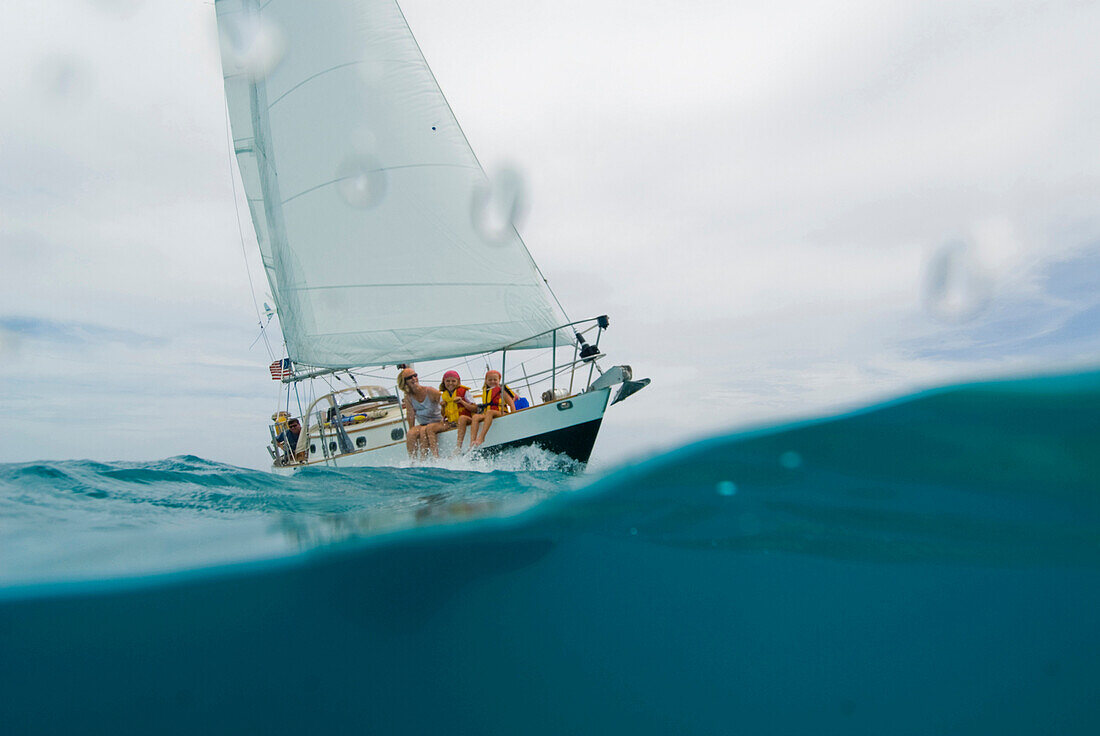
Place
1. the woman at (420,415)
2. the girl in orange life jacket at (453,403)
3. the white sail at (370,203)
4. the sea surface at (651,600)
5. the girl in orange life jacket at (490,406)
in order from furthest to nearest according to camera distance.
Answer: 1. the white sail at (370,203)
2. the girl in orange life jacket at (453,403)
3. the woman at (420,415)
4. the girl in orange life jacket at (490,406)
5. the sea surface at (651,600)

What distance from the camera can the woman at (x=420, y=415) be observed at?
8508 mm

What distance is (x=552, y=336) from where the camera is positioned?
932 cm

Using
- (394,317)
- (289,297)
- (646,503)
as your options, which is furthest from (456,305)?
(646,503)

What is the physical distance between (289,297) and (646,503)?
26.9 feet

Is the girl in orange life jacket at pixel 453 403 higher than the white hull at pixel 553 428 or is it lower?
higher

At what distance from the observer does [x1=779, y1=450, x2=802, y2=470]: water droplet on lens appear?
16.8 feet

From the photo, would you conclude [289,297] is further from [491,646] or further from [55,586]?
[491,646]

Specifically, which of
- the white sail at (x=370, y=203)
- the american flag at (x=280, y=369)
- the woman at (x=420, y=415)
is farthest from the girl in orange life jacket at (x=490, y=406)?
the american flag at (x=280, y=369)

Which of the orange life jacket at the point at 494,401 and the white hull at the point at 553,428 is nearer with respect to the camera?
the white hull at the point at 553,428

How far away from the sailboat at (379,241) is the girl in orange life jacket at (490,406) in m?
0.17

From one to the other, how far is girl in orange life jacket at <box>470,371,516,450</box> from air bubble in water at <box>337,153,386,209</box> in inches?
157

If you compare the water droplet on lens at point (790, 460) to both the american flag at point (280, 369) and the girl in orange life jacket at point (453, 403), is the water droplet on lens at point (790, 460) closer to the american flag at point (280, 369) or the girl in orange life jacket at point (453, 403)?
the girl in orange life jacket at point (453, 403)

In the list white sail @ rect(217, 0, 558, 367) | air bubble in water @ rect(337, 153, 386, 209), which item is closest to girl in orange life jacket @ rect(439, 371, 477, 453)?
white sail @ rect(217, 0, 558, 367)

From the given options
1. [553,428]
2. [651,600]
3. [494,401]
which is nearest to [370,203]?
[494,401]
